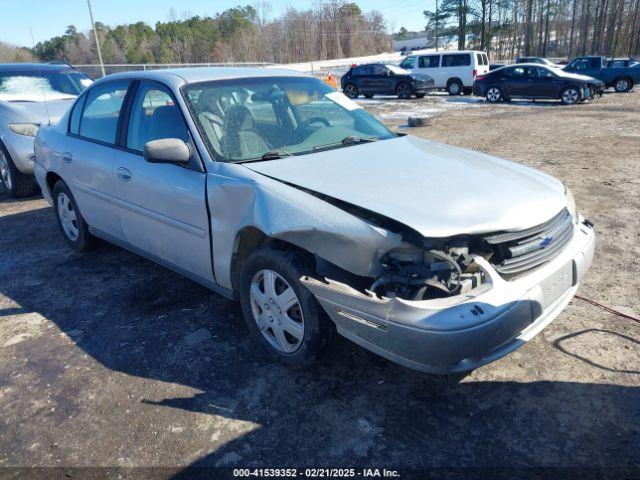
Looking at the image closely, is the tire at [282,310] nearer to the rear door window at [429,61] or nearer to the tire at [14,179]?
the tire at [14,179]

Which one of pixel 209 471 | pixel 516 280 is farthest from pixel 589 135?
pixel 209 471

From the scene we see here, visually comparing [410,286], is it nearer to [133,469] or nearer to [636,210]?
[133,469]

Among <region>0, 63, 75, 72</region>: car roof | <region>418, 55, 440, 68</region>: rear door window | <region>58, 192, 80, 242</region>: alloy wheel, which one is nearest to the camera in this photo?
<region>58, 192, 80, 242</region>: alloy wheel

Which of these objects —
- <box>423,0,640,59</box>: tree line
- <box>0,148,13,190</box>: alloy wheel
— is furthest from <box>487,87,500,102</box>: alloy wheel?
<box>423,0,640,59</box>: tree line

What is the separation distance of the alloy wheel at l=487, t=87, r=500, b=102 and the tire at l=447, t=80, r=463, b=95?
9.63 feet

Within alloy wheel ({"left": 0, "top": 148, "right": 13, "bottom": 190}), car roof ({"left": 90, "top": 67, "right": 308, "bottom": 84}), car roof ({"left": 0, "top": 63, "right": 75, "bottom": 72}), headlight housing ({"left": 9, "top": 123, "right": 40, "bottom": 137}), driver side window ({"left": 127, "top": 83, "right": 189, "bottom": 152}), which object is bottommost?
alloy wheel ({"left": 0, "top": 148, "right": 13, "bottom": 190})

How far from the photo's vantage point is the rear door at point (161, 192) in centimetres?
317

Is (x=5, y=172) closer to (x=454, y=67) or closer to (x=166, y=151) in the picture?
(x=166, y=151)

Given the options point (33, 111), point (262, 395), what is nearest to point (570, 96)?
point (33, 111)

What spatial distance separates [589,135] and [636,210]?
20.9 feet

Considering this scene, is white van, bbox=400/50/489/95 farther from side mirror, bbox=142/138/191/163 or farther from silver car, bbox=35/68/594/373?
side mirror, bbox=142/138/191/163

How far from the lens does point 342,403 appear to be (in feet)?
8.67

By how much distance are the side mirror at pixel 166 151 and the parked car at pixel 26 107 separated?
14.1 ft

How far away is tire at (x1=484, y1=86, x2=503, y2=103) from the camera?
19203mm
